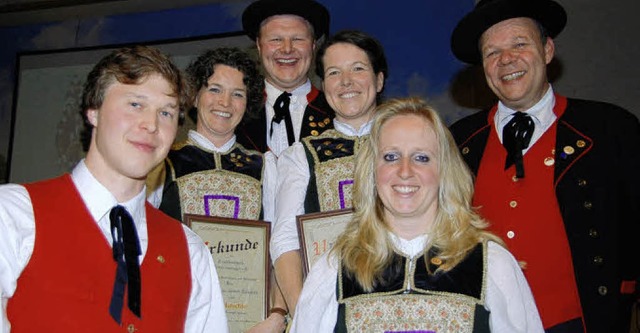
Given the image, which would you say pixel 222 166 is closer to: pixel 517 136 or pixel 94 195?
pixel 94 195

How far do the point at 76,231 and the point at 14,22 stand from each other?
5921 mm

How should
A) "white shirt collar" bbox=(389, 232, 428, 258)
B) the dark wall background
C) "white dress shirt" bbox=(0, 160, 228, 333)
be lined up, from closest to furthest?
1. "white dress shirt" bbox=(0, 160, 228, 333)
2. "white shirt collar" bbox=(389, 232, 428, 258)
3. the dark wall background

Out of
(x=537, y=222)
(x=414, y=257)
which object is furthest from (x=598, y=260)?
(x=414, y=257)

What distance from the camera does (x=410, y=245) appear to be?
88.2 inches

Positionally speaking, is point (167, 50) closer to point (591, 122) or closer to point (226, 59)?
point (226, 59)

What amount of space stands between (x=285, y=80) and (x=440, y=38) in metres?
2.49

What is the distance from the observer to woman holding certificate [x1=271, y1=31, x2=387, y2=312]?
2.70 m

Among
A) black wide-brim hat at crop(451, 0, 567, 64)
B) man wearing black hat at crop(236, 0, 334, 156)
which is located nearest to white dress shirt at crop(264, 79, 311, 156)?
man wearing black hat at crop(236, 0, 334, 156)

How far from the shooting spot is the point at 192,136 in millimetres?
3098

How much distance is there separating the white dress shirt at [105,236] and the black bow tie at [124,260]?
4cm

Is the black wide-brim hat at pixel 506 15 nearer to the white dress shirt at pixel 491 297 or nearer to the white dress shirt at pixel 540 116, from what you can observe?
the white dress shirt at pixel 540 116

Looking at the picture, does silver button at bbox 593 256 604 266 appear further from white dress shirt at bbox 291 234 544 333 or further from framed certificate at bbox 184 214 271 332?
framed certificate at bbox 184 214 271 332

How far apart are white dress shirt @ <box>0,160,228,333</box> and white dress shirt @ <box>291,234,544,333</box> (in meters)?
0.29

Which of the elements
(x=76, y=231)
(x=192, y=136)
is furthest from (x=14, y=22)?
(x=76, y=231)
